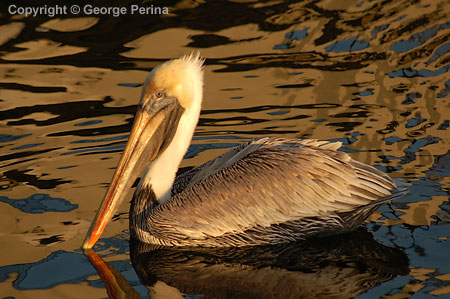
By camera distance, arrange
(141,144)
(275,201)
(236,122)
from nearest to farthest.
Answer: (275,201) < (141,144) < (236,122)

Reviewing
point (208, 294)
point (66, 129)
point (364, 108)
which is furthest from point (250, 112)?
point (208, 294)

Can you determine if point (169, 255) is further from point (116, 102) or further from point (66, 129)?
point (116, 102)

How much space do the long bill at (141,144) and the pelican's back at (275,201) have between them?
0.27 m

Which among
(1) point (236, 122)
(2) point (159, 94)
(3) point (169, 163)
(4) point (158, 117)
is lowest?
(1) point (236, 122)

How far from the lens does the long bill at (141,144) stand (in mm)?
5664

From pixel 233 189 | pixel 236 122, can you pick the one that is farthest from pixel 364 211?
pixel 236 122

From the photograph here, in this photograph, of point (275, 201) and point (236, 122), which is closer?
point (275, 201)

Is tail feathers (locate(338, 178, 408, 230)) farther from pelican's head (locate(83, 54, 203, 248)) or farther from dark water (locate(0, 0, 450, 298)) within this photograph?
pelican's head (locate(83, 54, 203, 248))

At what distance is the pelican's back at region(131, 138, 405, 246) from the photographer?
549 centimetres

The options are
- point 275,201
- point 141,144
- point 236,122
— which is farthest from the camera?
point 236,122

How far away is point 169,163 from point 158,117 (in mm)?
336

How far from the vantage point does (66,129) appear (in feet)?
25.3

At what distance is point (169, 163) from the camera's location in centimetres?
583

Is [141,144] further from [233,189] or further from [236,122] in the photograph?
[236,122]
